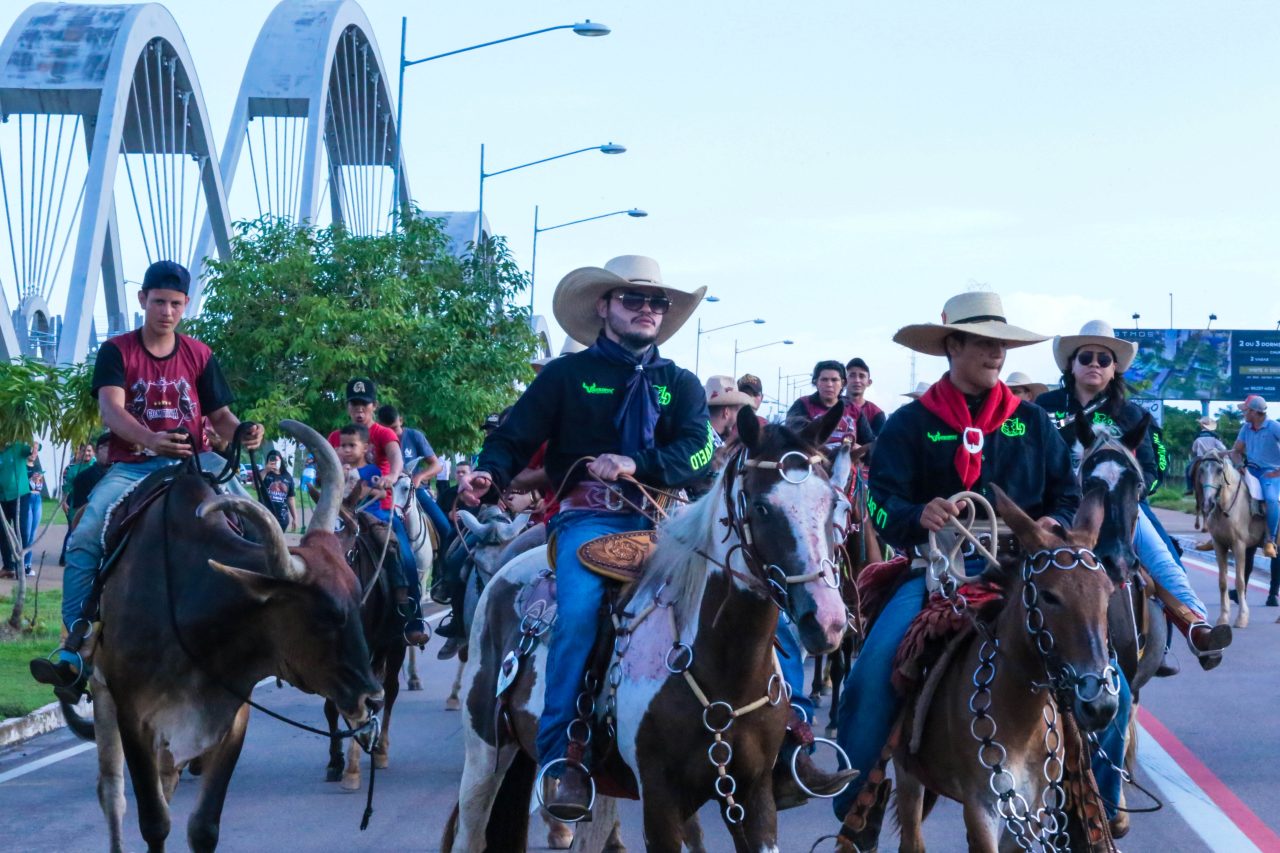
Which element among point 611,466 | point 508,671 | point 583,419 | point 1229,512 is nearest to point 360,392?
point 583,419

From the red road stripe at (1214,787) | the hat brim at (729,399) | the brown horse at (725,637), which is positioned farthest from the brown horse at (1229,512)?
the brown horse at (725,637)

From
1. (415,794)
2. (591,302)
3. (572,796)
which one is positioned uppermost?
(591,302)

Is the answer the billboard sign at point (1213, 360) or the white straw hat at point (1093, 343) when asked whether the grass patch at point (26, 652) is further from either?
the billboard sign at point (1213, 360)

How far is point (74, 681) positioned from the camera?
769 cm

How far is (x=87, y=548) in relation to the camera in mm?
7770

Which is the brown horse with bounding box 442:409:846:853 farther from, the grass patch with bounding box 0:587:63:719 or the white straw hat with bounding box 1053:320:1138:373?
the grass patch with bounding box 0:587:63:719

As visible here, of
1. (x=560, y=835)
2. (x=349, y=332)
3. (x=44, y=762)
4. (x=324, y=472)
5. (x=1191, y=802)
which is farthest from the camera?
(x=349, y=332)

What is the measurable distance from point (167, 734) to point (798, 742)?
3.04 m

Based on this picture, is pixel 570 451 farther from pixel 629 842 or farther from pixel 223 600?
pixel 629 842

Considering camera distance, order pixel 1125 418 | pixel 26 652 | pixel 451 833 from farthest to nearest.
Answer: pixel 26 652, pixel 1125 418, pixel 451 833

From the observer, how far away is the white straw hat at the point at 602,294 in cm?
697

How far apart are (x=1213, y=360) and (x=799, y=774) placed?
203ft

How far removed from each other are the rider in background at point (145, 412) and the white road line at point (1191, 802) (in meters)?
4.96

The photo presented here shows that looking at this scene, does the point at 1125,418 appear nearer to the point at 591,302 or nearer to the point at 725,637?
the point at 591,302
